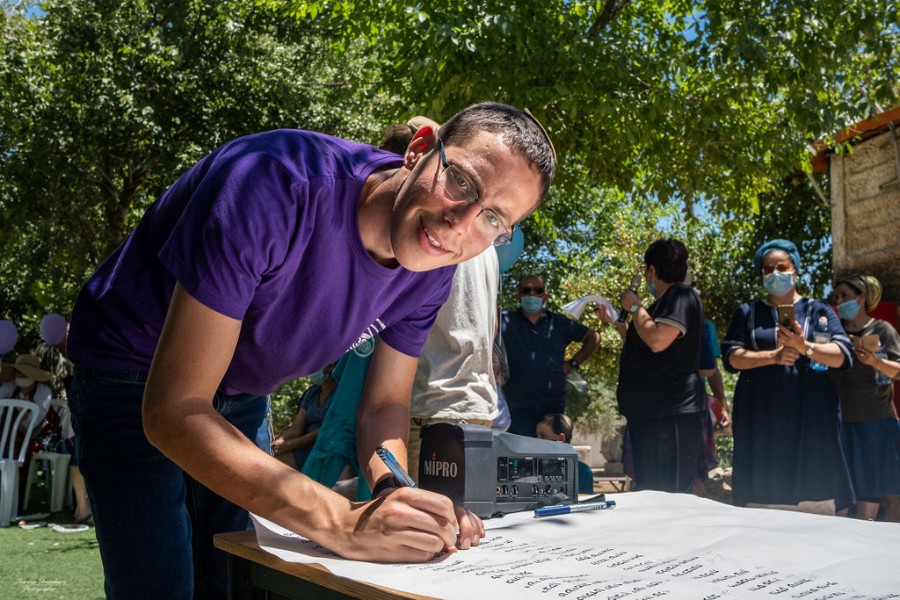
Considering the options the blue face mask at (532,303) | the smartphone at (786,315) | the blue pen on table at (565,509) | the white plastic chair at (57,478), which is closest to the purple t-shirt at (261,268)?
the blue pen on table at (565,509)

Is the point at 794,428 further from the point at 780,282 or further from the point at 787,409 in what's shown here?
the point at 780,282

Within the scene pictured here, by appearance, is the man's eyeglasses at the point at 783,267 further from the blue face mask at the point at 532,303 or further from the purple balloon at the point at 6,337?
the purple balloon at the point at 6,337

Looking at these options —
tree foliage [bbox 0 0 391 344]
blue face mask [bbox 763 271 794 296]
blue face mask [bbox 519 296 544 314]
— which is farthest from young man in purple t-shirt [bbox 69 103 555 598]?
tree foliage [bbox 0 0 391 344]

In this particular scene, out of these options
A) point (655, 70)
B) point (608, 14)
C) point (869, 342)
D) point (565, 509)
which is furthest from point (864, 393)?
point (565, 509)

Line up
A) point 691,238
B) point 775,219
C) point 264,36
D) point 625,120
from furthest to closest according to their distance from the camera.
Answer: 1. point 691,238
2. point 775,219
3. point 264,36
4. point 625,120

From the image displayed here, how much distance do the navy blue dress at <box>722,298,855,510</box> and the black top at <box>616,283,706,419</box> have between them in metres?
0.31

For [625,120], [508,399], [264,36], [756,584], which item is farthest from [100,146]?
[756,584]

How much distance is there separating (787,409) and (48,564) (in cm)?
475

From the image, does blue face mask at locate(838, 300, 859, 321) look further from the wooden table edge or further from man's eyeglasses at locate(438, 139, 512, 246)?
the wooden table edge

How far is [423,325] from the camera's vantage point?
186cm

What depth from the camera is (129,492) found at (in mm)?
1528

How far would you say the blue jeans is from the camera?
1.51 meters

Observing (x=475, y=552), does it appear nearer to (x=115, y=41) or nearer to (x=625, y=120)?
(x=625, y=120)

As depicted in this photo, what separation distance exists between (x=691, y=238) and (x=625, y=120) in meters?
10.8
